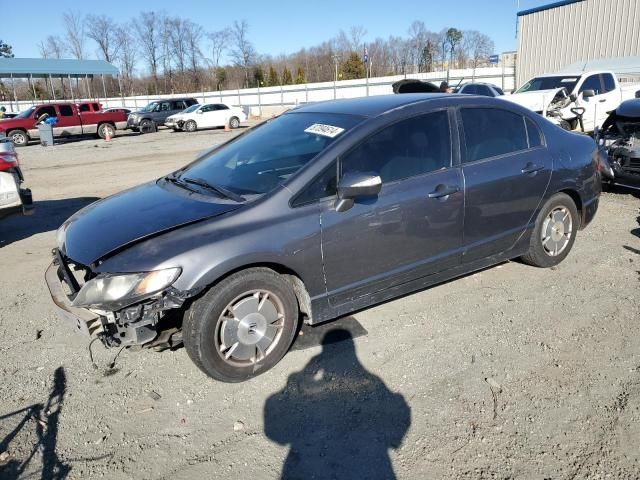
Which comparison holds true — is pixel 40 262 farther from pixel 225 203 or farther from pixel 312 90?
pixel 312 90

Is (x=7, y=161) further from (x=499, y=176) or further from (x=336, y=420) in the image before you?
(x=499, y=176)

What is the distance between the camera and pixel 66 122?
23578 mm

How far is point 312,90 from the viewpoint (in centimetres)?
3812

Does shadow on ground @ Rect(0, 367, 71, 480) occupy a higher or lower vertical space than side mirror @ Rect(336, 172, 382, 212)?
lower

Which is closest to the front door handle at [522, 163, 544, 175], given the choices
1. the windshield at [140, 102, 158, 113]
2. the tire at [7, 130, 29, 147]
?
the tire at [7, 130, 29, 147]

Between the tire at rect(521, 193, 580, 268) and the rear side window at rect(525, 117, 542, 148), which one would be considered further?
the tire at rect(521, 193, 580, 268)

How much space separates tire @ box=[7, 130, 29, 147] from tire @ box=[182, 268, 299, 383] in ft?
76.3

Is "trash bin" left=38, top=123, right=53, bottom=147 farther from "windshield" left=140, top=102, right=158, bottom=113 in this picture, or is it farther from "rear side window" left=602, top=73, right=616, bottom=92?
"rear side window" left=602, top=73, right=616, bottom=92

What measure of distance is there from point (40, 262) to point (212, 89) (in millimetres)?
67776

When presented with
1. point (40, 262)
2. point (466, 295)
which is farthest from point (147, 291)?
point (40, 262)

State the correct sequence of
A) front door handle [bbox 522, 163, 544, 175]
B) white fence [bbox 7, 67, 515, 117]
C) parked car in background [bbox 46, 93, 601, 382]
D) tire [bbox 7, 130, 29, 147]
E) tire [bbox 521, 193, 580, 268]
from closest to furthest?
parked car in background [bbox 46, 93, 601, 382] → front door handle [bbox 522, 163, 544, 175] → tire [bbox 521, 193, 580, 268] → tire [bbox 7, 130, 29, 147] → white fence [bbox 7, 67, 515, 117]

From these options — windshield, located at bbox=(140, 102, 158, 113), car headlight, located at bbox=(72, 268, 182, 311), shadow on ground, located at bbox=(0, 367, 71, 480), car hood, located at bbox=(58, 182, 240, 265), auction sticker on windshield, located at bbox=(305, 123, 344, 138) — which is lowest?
shadow on ground, located at bbox=(0, 367, 71, 480)

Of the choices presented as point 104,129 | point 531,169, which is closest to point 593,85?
point 531,169

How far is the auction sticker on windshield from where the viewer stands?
3.65 m
